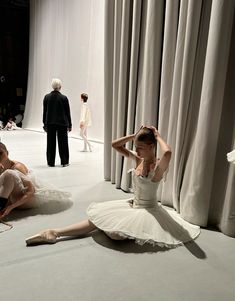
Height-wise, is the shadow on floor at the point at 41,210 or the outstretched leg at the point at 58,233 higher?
the outstretched leg at the point at 58,233

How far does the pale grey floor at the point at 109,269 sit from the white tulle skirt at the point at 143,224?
0.26 feet

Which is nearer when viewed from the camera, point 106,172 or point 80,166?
point 106,172

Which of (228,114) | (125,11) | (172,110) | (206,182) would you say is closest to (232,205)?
(206,182)

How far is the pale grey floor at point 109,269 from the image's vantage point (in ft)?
5.42

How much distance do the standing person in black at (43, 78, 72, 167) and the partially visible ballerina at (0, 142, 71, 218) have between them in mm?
1863

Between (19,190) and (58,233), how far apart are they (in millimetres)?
606

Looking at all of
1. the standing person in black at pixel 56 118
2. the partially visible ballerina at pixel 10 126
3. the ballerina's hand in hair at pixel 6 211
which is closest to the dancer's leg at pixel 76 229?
the ballerina's hand in hair at pixel 6 211

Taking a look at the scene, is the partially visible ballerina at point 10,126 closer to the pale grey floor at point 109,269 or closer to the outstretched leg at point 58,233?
the pale grey floor at point 109,269

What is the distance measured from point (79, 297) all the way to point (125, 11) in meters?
2.69

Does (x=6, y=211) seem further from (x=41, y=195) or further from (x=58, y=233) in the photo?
(x=58, y=233)

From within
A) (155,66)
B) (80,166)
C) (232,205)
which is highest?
(155,66)

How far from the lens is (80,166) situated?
15.8 feet

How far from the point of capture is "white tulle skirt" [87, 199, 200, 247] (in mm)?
2100

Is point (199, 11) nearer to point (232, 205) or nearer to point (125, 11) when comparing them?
point (125, 11)
